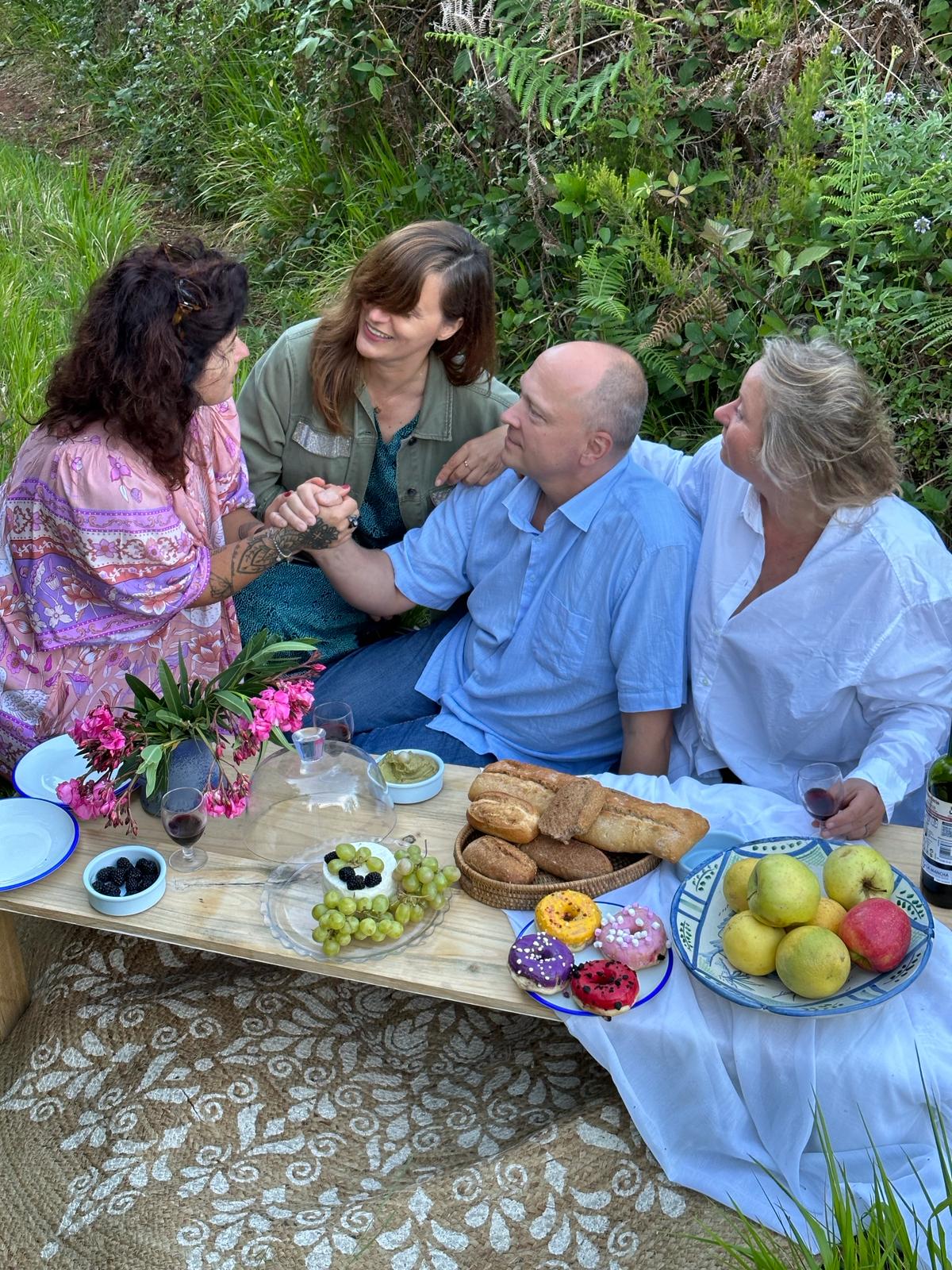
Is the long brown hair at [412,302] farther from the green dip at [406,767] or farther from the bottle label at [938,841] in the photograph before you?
the bottle label at [938,841]

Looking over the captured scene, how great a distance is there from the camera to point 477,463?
3621mm

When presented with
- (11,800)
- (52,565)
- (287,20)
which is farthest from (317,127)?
(11,800)

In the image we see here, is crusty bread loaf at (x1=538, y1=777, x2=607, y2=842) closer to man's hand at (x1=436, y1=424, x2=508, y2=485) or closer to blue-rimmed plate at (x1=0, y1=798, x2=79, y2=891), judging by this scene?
blue-rimmed plate at (x1=0, y1=798, x2=79, y2=891)

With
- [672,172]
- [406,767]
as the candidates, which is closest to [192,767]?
[406,767]

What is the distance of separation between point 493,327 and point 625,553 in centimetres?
98

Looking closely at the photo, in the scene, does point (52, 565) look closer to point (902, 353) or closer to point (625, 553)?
point (625, 553)

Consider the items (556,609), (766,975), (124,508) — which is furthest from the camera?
(556,609)

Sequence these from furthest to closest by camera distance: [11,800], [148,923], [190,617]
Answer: [190,617] < [11,800] < [148,923]

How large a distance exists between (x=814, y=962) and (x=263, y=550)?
196 cm

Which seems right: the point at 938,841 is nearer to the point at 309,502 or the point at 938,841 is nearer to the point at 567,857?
the point at 567,857

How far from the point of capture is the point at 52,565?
3184mm

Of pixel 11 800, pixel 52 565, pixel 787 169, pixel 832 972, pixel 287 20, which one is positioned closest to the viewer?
pixel 832 972

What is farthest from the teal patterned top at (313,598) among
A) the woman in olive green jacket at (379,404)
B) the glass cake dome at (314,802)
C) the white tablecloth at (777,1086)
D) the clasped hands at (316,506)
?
the white tablecloth at (777,1086)

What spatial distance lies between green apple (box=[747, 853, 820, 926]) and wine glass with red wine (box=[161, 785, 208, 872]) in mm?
1222
